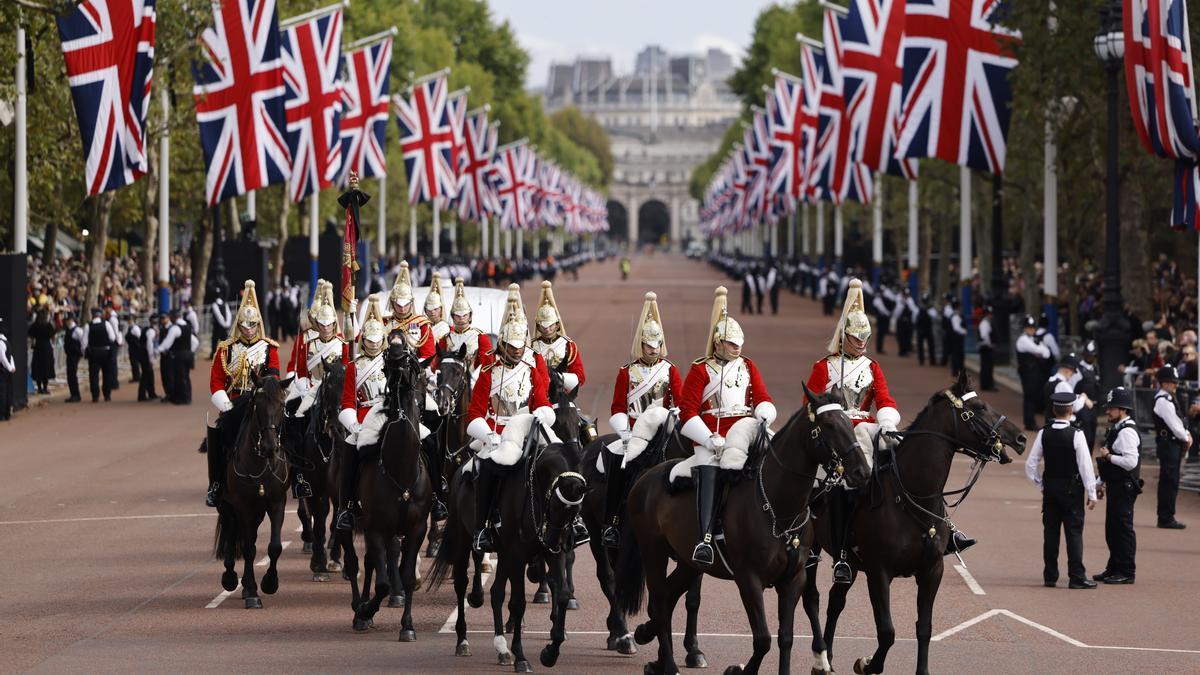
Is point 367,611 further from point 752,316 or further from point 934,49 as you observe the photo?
point 752,316

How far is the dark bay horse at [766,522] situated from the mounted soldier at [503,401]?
1.33 m

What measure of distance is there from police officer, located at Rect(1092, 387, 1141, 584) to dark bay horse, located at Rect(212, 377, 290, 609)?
274 inches

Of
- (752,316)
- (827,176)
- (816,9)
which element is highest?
(816,9)

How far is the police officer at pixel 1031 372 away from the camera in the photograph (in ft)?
98.8

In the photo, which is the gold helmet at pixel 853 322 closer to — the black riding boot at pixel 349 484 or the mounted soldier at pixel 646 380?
the mounted soldier at pixel 646 380

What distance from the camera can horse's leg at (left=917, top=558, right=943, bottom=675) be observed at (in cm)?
1285

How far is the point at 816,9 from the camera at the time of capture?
3410 inches

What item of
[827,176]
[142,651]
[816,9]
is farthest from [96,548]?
[816,9]

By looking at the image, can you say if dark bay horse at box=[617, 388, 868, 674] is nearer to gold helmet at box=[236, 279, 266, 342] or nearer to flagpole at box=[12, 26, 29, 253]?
gold helmet at box=[236, 279, 266, 342]

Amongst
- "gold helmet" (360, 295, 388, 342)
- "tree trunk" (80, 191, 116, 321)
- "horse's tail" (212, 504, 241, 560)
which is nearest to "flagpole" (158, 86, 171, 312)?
"tree trunk" (80, 191, 116, 321)

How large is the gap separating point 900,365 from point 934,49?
11068 mm

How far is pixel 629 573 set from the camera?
46.2ft

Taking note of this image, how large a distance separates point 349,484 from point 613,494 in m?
2.15

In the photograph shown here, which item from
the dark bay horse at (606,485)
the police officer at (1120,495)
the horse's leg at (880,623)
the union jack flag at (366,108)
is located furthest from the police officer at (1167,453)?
the union jack flag at (366,108)
